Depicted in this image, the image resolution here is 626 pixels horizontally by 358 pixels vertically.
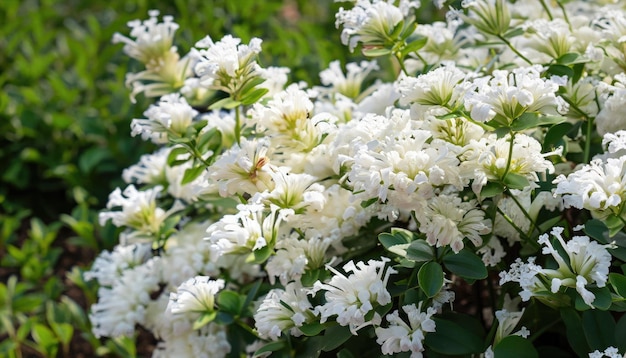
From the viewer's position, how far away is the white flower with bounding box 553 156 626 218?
1051 millimetres

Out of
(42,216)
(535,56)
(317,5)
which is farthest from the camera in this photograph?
(317,5)

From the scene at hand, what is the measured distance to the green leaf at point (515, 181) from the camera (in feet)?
3.70

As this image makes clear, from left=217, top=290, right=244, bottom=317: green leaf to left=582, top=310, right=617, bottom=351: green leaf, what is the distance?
565mm

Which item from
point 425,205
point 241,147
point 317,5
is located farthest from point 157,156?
point 317,5

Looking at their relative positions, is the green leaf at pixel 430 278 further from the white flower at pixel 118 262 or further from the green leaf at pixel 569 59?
the white flower at pixel 118 262

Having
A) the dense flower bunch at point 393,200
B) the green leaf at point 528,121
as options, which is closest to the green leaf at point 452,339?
the dense flower bunch at point 393,200

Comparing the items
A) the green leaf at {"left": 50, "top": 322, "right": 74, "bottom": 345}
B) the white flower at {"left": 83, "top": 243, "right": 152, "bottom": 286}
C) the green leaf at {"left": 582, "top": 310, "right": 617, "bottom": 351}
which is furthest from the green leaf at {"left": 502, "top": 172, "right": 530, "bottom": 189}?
the green leaf at {"left": 50, "top": 322, "right": 74, "bottom": 345}

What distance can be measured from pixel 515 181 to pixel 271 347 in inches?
18.0

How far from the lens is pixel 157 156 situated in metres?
1.71

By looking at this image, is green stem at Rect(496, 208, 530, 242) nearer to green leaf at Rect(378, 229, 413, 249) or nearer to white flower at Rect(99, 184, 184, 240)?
green leaf at Rect(378, 229, 413, 249)

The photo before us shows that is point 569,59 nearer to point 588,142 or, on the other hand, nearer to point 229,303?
point 588,142

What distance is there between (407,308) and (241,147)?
38 cm

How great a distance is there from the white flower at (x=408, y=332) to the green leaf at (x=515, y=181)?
21 centimetres

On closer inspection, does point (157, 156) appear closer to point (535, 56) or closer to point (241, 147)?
point (241, 147)
